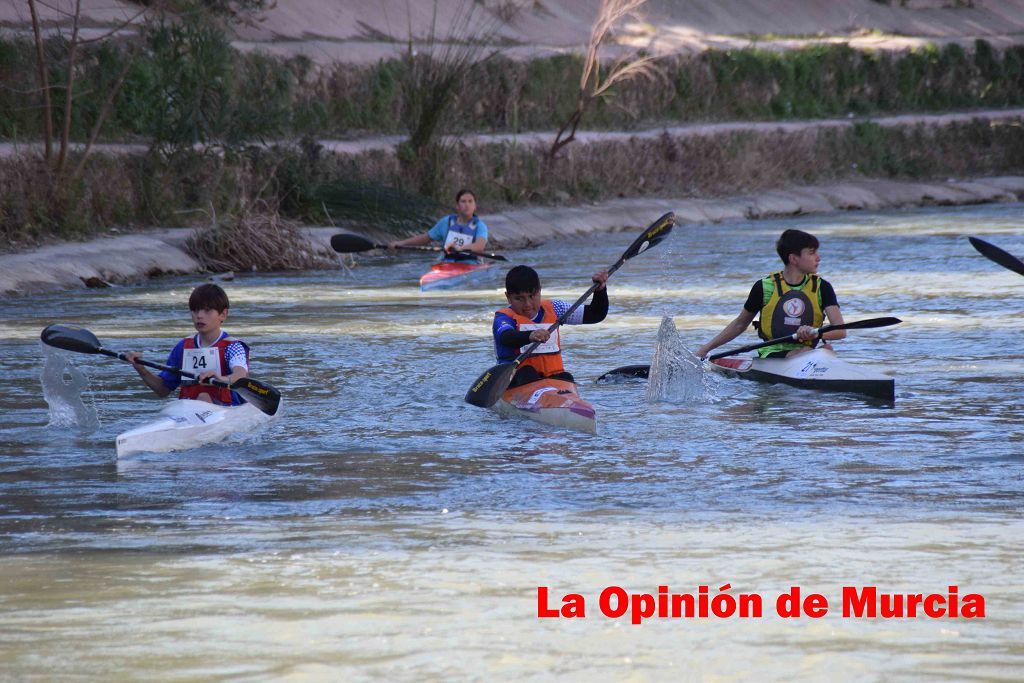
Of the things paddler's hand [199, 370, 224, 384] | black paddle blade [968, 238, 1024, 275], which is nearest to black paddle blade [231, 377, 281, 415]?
paddler's hand [199, 370, 224, 384]

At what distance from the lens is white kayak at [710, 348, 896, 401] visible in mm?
10906

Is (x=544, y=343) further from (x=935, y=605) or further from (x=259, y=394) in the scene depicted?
(x=935, y=605)

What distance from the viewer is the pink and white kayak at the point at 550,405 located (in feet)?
32.5

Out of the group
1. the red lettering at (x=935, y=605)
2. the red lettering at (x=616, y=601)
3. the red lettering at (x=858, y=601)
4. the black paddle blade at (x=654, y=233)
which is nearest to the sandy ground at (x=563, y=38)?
the black paddle blade at (x=654, y=233)

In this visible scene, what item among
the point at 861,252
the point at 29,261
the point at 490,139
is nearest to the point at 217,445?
the point at 29,261

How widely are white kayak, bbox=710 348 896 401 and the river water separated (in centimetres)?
13

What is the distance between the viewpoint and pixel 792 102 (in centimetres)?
4272

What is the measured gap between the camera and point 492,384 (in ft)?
33.8

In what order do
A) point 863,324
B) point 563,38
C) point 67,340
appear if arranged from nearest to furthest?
point 67,340
point 863,324
point 563,38

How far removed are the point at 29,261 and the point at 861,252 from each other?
1172 cm

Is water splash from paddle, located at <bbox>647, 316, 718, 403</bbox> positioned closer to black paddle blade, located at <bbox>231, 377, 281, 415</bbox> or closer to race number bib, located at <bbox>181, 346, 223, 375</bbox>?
black paddle blade, located at <bbox>231, 377, 281, 415</bbox>

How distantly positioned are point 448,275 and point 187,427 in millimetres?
10090

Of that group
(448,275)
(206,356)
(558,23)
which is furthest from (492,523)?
(558,23)

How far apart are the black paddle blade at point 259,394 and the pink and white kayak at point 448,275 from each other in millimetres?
9344
